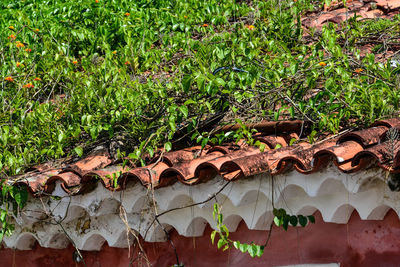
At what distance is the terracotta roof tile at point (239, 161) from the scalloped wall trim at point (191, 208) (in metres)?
0.08

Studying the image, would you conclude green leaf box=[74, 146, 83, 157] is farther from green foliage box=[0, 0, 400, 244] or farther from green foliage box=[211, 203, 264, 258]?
green foliage box=[211, 203, 264, 258]

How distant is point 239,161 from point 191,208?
682 millimetres

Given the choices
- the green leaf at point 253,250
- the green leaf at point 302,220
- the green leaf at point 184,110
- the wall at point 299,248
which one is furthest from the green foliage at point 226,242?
the green leaf at point 184,110

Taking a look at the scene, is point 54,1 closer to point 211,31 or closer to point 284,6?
point 211,31

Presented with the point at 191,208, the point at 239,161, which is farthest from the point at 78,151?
the point at 239,161

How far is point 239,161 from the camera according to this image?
387 centimetres

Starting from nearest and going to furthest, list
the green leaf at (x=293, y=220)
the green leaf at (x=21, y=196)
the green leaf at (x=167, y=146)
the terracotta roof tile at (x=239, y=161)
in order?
the terracotta roof tile at (x=239, y=161)
the green leaf at (x=293, y=220)
the green leaf at (x=167, y=146)
the green leaf at (x=21, y=196)

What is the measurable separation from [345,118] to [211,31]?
3.20 metres

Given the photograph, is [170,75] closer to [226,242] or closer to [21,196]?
[21,196]

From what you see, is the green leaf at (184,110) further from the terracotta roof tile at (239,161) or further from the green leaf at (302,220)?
the green leaf at (302,220)

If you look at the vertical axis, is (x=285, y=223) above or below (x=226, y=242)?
above

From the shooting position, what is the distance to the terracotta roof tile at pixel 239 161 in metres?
3.49

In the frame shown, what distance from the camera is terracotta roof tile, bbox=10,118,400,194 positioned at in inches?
137

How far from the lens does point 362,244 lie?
3857 millimetres
